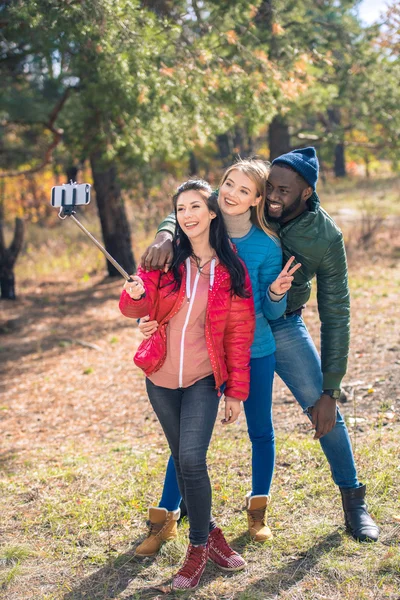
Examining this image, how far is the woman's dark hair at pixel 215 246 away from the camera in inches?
121

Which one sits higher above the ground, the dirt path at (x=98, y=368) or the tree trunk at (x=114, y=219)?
the tree trunk at (x=114, y=219)

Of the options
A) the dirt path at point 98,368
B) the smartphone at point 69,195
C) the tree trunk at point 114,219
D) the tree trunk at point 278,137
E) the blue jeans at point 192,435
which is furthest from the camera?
the tree trunk at point 278,137

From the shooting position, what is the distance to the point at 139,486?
428 centimetres

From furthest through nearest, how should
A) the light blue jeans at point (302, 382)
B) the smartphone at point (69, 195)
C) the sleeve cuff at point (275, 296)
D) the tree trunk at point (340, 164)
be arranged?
1. the tree trunk at point (340, 164)
2. the light blue jeans at point (302, 382)
3. the sleeve cuff at point (275, 296)
4. the smartphone at point (69, 195)

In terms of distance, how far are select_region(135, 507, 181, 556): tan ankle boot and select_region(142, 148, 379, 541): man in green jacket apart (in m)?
0.89

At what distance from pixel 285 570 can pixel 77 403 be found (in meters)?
3.83

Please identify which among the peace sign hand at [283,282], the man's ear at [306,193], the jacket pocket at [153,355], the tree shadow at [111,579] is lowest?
the tree shadow at [111,579]

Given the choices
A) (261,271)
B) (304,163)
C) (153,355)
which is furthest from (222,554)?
(304,163)

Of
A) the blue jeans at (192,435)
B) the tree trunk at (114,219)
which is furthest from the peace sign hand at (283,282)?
the tree trunk at (114,219)

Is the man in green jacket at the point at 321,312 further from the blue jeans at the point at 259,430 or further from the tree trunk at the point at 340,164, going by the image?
the tree trunk at the point at 340,164

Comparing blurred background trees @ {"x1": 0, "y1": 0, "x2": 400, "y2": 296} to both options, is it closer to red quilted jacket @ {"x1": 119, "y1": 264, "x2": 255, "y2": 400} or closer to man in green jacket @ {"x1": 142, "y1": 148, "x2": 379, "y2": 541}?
man in green jacket @ {"x1": 142, "y1": 148, "x2": 379, "y2": 541}

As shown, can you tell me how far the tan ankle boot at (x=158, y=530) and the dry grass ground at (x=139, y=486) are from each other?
2.2 inches

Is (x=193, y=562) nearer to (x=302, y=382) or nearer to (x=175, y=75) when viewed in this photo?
(x=302, y=382)

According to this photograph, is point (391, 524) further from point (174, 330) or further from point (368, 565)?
point (174, 330)
